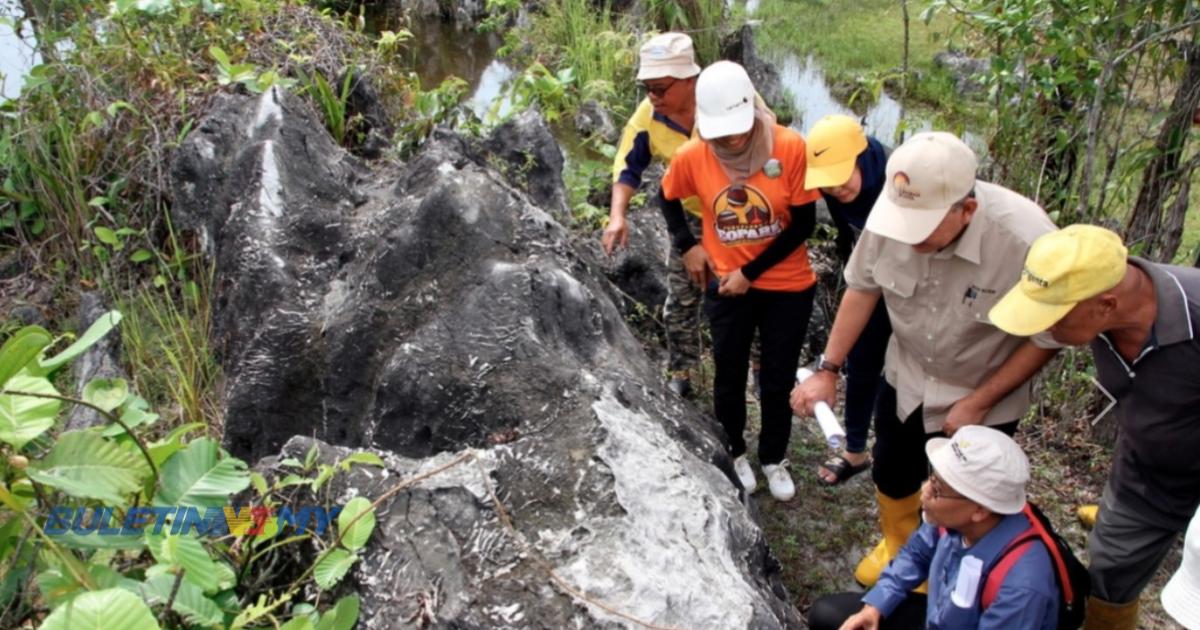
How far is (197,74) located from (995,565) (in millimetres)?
4575

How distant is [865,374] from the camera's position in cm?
350

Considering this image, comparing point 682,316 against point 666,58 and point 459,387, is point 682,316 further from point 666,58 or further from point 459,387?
point 459,387

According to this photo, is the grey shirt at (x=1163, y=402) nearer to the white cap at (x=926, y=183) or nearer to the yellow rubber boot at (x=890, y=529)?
the white cap at (x=926, y=183)

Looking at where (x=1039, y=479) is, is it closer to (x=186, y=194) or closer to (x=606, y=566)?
(x=606, y=566)

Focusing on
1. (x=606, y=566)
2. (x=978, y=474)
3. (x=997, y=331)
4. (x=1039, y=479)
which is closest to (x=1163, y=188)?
(x=1039, y=479)

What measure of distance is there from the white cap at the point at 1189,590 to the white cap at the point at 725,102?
1666 mm

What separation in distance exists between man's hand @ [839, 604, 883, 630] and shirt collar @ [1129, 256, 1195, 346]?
1.03m

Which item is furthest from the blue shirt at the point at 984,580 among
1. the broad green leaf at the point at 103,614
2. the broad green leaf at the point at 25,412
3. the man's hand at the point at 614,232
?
the broad green leaf at the point at 25,412

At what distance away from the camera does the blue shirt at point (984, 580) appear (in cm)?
217

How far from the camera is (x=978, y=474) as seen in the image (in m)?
2.22

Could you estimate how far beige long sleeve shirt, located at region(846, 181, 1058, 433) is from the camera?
251cm

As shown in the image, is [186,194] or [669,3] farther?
[669,3]

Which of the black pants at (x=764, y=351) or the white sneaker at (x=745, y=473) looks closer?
the black pants at (x=764, y=351)

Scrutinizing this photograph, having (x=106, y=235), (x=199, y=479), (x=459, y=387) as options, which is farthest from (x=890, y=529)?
(x=106, y=235)
